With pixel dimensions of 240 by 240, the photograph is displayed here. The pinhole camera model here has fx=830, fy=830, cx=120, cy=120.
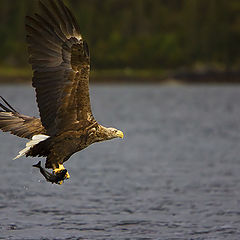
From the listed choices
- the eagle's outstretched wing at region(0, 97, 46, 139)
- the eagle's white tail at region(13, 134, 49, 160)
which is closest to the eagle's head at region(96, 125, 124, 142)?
the eagle's white tail at region(13, 134, 49, 160)

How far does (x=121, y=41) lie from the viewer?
123688 mm

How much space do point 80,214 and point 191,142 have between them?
13982 mm

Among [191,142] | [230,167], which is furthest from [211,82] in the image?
[230,167]

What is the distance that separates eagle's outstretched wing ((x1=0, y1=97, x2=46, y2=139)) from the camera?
10.3m

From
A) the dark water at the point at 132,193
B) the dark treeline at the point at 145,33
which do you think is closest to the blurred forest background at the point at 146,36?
the dark treeline at the point at 145,33

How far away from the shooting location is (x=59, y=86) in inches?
377

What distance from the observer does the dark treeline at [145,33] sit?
115812 millimetres

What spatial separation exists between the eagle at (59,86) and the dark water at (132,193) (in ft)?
7.87

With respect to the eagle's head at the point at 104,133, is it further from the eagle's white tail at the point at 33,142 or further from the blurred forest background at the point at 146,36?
the blurred forest background at the point at 146,36

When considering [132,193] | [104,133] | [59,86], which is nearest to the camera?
[59,86]

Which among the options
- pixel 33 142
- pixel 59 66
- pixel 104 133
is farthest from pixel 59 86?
pixel 104 133

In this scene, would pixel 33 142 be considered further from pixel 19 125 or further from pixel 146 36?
pixel 146 36

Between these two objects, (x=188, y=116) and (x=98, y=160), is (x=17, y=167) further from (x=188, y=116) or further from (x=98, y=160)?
(x=188, y=116)

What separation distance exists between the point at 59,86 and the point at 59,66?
0.76ft
